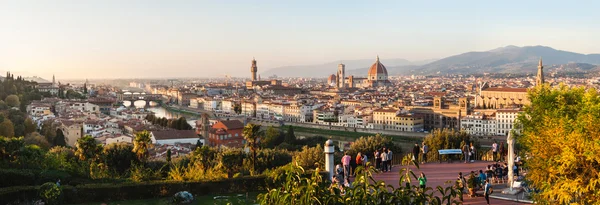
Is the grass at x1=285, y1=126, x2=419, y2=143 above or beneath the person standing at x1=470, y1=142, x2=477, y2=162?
beneath

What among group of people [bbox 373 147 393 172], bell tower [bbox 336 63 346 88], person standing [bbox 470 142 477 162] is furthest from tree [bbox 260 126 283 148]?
bell tower [bbox 336 63 346 88]

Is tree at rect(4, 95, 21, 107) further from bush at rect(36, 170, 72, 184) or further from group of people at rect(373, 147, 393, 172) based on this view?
group of people at rect(373, 147, 393, 172)

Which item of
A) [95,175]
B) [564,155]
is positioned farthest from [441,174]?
[95,175]

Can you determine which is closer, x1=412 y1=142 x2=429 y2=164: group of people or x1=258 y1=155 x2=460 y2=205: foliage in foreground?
x1=258 y1=155 x2=460 y2=205: foliage in foreground

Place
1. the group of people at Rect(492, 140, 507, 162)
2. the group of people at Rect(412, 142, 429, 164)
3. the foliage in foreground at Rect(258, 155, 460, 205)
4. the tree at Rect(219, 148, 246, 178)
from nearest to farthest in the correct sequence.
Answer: the foliage in foreground at Rect(258, 155, 460, 205)
the tree at Rect(219, 148, 246, 178)
the group of people at Rect(412, 142, 429, 164)
the group of people at Rect(492, 140, 507, 162)

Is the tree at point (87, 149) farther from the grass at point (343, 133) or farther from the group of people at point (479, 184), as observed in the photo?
the grass at point (343, 133)

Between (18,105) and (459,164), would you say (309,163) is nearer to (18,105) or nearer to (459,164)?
(459,164)
